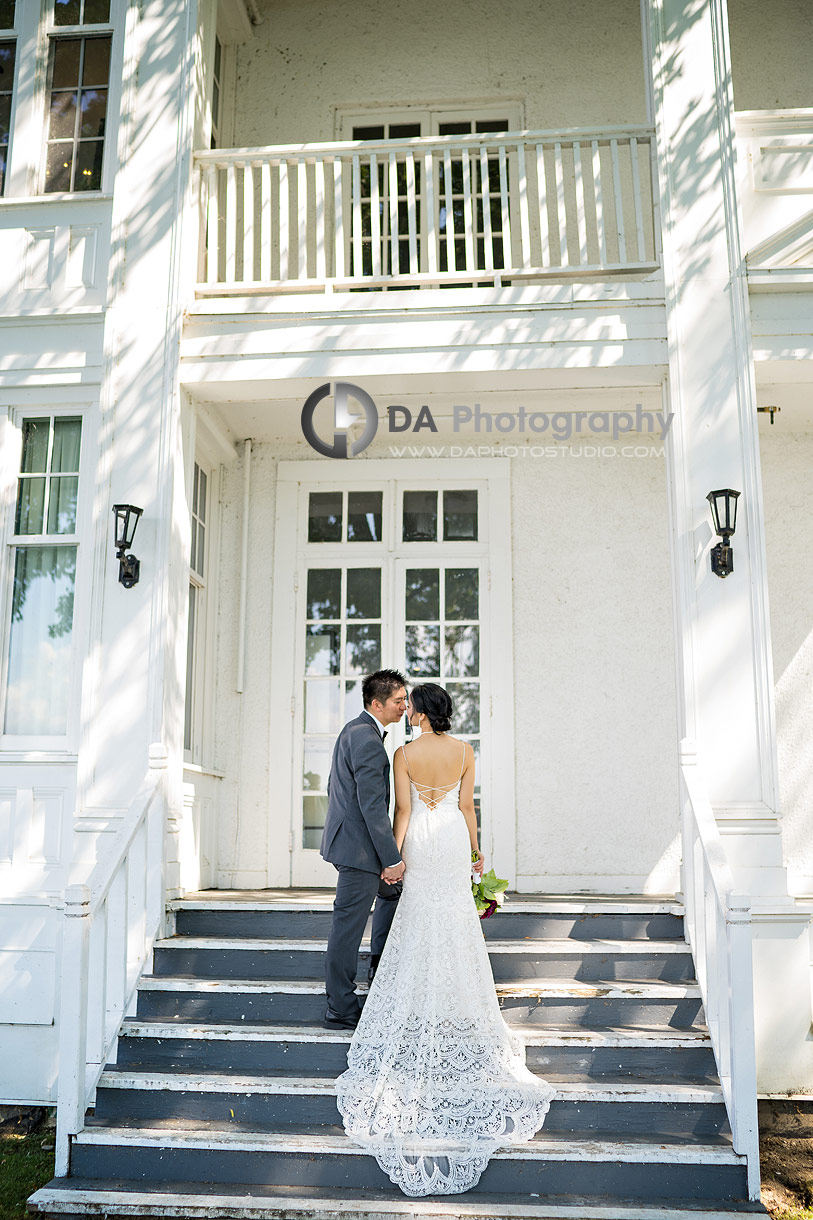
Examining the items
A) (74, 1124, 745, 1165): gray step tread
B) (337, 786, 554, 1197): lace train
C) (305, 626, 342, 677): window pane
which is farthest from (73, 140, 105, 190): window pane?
(74, 1124, 745, 1165): gray step tread

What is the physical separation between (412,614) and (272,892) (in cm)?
213

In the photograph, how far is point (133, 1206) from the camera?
4.01 m

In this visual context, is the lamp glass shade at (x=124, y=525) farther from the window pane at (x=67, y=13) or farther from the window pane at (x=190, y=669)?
the window pane at (x=67, y=13)

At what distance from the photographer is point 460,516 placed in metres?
7.51

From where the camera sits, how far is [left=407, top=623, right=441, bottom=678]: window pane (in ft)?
24.0

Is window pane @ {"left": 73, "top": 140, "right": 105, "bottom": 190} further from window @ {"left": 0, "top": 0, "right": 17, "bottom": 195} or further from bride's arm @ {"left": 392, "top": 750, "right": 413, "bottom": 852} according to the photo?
bride's arm @ {"left": 392, "top": 750, "right": 413, "bottom": 852}

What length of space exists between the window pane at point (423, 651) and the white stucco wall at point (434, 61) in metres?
3.77

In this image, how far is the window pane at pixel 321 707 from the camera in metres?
7.34

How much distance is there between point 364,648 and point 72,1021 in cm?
350

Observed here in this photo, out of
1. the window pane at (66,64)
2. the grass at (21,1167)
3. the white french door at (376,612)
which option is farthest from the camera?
the white french door at (376,612)

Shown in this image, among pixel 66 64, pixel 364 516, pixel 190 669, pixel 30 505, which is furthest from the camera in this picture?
pixel 364 516

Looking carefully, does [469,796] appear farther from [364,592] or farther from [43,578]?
[43,578]

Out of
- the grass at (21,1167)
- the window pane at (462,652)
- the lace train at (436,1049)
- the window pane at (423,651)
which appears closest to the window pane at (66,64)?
the window pane at (423,651)

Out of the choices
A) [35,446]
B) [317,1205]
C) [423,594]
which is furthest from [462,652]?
[317,1205]
